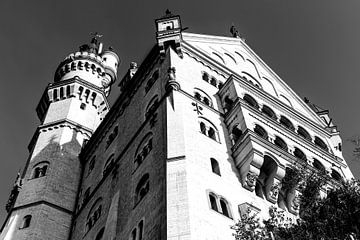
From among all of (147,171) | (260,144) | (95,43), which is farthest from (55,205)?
(95,43)

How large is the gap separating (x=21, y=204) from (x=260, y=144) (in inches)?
597

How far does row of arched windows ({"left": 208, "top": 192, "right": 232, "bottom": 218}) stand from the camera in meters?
19.3

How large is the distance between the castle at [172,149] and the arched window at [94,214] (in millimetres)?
116

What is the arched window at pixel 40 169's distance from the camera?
108 ft

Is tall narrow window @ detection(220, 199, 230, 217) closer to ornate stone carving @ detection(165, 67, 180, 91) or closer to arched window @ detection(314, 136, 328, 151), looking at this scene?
ornate stone carving @ detection(165, 67, 180, 91)

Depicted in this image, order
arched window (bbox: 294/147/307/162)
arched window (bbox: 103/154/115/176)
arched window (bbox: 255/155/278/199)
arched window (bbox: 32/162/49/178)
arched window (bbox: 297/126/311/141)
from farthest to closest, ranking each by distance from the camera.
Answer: arched window (bbox: 32/162/49/178) → arched window (bbox: 297/126/311/141) → arched window (bbox: 103/154/115/176) → arched window (bbox: 294/147/307/162) → arched window (bbox: 255/155/278/199)

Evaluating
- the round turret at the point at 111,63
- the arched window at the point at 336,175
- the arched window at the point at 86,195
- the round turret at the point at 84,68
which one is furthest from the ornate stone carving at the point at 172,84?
the round turret at the point at 111,63

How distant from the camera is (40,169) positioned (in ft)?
109

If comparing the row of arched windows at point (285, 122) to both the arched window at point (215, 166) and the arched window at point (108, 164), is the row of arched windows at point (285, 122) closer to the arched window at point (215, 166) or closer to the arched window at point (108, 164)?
the arched window at point (215, 166)

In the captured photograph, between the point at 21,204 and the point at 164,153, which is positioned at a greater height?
the point at 21,204

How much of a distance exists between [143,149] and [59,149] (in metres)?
11.3

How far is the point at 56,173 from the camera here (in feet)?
107

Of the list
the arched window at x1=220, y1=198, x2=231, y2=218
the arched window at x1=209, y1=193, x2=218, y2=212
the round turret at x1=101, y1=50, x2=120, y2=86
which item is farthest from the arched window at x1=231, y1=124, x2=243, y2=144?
the round turret at x1=101, y1=50, x2=120, y2=86

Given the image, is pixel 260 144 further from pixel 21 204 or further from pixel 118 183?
pixel 21 204
